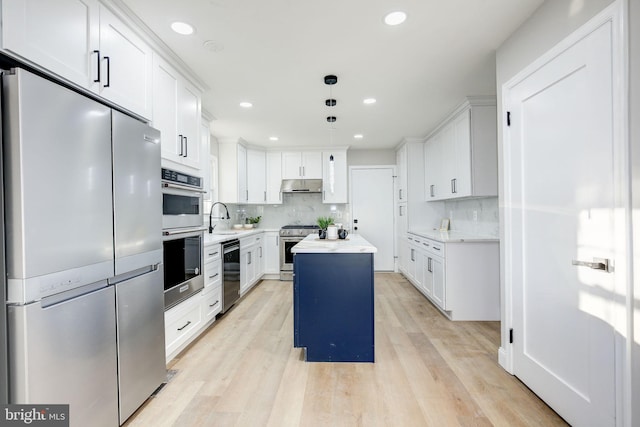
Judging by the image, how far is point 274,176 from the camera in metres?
5.64

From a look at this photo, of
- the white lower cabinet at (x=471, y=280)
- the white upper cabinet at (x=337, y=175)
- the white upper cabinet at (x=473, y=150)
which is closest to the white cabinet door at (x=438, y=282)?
the white lower cabinet at (x=471, y=280)

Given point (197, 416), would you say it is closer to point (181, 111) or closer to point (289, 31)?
point (181, 111)

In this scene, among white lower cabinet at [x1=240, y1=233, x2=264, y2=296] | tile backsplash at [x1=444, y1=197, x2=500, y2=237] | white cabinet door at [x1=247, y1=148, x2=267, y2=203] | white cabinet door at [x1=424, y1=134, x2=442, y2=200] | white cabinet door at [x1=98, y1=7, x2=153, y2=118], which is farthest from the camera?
white cabinet door at [x1=247, y1=148, x2=267, y2=203]

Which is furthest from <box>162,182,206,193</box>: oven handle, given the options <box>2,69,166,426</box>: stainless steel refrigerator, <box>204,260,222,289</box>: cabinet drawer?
<box>204,260,222,289</box>: cabinet drawer

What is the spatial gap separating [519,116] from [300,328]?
226cm

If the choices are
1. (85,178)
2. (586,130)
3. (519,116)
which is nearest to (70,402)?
(85,178)

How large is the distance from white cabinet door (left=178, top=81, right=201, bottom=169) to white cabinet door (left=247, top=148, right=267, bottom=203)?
2.61 m

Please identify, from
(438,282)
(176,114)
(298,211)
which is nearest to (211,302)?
(176,114)

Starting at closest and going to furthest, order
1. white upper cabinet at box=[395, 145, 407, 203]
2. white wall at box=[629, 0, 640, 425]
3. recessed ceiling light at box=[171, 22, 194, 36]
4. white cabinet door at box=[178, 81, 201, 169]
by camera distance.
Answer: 1. white wall at box=[629, 0, 640, 425]
2. recessed ceiling light at box=[171, 22, 194, 36]
3. white cabinet door at box=[178, 81, 201, 169]
4. white upper cabinet at box=[395, 145, 407, 203]

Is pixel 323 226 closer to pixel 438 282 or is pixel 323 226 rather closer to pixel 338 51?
pixel 438 282

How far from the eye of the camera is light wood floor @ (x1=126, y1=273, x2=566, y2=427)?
173 cm

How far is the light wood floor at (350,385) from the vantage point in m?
1.73

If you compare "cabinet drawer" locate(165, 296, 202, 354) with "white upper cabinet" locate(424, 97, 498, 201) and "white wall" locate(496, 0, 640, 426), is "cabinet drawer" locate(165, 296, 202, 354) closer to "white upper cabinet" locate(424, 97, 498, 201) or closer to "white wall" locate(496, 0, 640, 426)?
"white wall" locate(496, 0, 640, 426)

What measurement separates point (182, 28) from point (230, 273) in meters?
2.55
